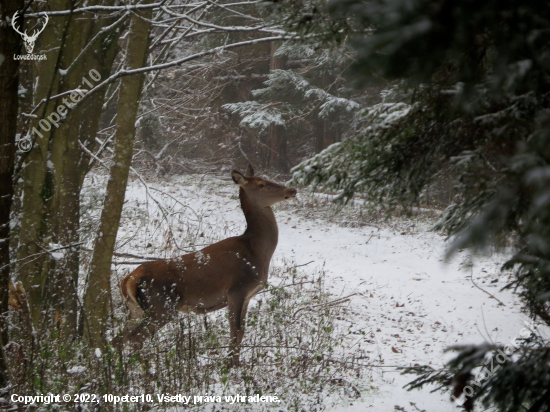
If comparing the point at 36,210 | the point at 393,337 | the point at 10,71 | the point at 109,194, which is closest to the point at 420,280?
the point at 393,337

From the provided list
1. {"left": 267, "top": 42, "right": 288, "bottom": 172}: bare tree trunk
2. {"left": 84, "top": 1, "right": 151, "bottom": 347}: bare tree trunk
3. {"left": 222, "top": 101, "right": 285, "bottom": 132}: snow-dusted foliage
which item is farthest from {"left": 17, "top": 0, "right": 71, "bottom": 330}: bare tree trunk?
{"left": 267, "top": 42, "right": 288, "bottom": 172}: bare tree trunk

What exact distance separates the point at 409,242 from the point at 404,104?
35.3 ft

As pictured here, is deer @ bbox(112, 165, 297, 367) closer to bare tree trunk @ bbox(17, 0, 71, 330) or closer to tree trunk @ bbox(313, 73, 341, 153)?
bare tree trunk @ bbox(17, 0, 71, 330)

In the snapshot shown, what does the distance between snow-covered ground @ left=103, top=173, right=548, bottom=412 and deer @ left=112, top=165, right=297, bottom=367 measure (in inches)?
40.7

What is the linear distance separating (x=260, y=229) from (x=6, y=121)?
377 cm

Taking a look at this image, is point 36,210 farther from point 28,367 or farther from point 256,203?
point 256,203

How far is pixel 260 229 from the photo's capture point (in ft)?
21.3

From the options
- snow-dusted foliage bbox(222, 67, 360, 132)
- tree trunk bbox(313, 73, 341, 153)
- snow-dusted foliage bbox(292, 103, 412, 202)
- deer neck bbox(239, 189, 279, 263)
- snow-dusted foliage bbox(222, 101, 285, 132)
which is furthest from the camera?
tree trunk bbox(313, 73, 341, 153)

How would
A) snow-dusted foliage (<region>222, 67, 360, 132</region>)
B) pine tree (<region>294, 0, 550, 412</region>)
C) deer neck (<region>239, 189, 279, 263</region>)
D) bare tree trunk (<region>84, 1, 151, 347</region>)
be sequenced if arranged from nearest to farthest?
pine tree (<region>294, 0, 550, 412</region>) < bare tree trunk (<region>84, 1, 151, 347</region>) < deer neck (<region>239, 189, 279, 263</region>) < snow-dusted foliage (<region>222, 67, 360, 132</region>)

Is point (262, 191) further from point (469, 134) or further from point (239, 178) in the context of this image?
point (469, 134)

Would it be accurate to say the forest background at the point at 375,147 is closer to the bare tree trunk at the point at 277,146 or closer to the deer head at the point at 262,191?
the deer head at the point at 262,191

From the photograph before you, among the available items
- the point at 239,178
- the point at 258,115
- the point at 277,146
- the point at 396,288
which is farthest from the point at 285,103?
the point at 239,178

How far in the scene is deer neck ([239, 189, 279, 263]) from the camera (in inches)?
251

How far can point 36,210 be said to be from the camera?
4.72m
